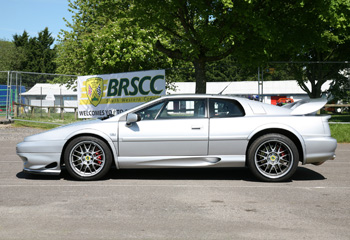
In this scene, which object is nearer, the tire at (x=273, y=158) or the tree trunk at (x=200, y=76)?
the tire at (x=273, y=158)

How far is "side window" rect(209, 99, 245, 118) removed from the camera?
22.1ft

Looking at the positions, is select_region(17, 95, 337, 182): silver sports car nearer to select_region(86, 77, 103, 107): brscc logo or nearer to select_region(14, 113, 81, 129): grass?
select_region(86, 77, 103, 107): brscc logo

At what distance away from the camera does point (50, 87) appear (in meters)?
19.6

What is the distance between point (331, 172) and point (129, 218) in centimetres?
457

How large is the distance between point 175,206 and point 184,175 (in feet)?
7.48

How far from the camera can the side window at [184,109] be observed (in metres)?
6.71

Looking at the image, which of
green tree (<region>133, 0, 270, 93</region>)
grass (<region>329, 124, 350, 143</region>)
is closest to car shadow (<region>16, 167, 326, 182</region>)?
grass (<region>329, 124, 350, 143</region>)

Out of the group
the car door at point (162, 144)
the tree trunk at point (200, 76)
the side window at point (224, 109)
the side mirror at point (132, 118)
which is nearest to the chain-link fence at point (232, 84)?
the tree trunk at point (200, 76)

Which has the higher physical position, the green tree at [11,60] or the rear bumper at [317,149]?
the green tree at [11,60]

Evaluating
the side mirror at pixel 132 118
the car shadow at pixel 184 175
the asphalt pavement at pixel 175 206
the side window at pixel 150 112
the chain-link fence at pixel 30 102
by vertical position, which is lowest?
the asphalt pavement at pixel 175 206

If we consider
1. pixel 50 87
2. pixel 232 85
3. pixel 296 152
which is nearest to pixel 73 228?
pixel 296 152

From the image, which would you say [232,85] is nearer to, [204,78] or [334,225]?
[204,78]

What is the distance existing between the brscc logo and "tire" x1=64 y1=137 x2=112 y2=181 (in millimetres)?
9552

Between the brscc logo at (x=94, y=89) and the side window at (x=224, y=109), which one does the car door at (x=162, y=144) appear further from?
the brscc logo at (x=94, y=89)
